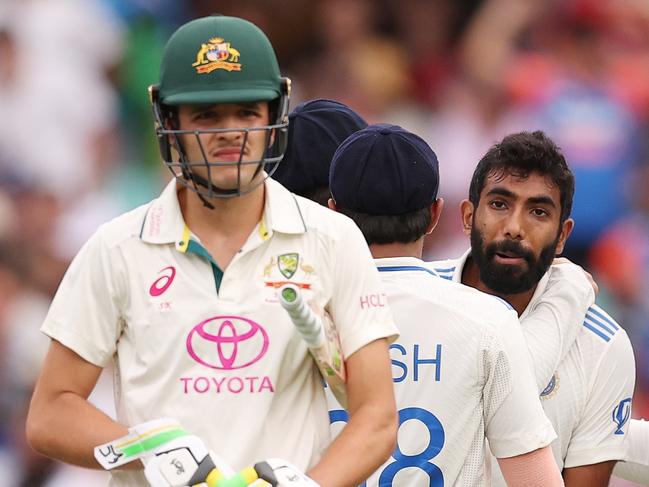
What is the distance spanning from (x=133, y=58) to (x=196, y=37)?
559cm

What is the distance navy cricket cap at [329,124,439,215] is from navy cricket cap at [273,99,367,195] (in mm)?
496

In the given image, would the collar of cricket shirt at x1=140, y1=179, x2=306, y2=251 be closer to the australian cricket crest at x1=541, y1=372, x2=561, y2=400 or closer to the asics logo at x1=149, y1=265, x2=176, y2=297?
the asics logo at x1=149, y1=265, x2=176, y2=297

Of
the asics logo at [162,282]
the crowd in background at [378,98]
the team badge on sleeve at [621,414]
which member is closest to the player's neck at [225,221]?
the asics logo at [162,282]

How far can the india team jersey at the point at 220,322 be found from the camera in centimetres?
295

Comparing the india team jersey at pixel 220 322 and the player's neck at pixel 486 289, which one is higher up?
the india team jersey at pixel 220 322

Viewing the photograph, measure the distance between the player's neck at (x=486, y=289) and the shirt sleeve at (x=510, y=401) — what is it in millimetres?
726

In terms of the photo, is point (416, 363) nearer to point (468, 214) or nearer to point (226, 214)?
point (226, 214)

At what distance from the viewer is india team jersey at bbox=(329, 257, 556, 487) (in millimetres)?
3631

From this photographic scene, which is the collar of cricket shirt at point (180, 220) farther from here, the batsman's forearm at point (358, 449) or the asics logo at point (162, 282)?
the batsman's forearm at point (358, 449)

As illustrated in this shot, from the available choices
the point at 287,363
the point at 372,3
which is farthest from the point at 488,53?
the point at 287,363

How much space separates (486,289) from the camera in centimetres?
443

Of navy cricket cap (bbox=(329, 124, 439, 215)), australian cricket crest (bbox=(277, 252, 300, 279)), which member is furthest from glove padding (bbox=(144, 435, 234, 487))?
navy cricket cap (bbox=(329, 124, 439, 215))

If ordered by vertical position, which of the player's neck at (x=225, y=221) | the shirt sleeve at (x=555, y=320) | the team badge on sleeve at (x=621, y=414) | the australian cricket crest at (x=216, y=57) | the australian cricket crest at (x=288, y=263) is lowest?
the team badge on sleeve at (x=621, y=414)

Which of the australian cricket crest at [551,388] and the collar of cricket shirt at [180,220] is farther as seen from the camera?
the australian cricket crest at [551,388]
